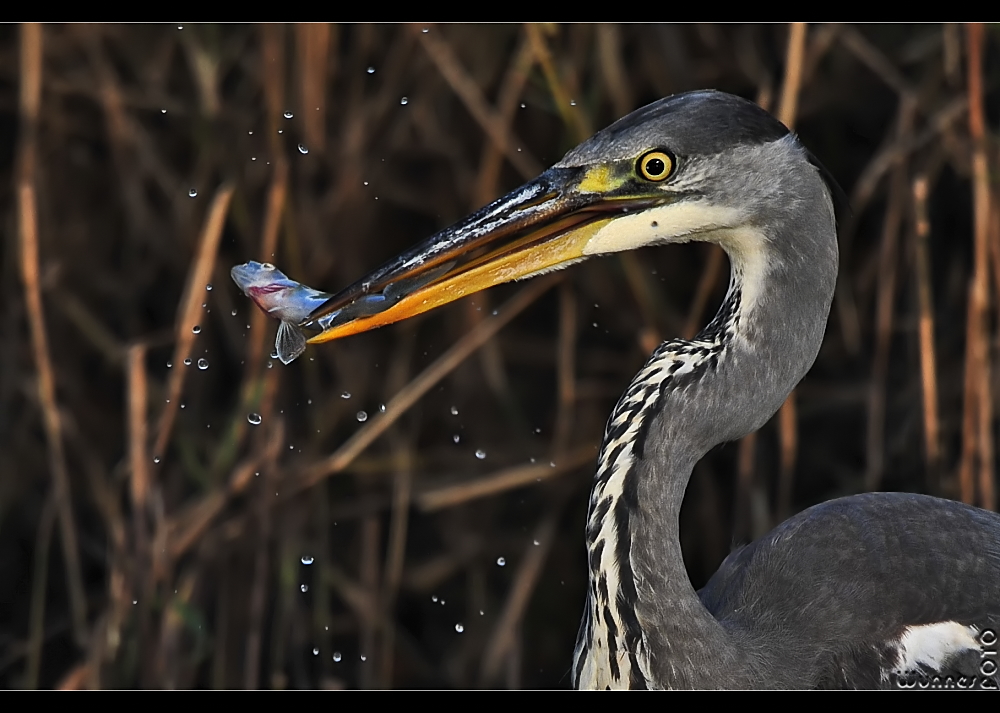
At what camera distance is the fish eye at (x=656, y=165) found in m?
1.39

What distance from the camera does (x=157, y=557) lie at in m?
2.14

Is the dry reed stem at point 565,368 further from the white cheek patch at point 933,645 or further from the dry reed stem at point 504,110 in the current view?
the white cheek patch at point 933,645

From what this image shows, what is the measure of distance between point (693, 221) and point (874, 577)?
1.57 ft

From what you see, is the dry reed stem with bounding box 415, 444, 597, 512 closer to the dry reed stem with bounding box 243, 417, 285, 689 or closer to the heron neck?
the dry reed stem with bounding box 243, 417, 285, 689

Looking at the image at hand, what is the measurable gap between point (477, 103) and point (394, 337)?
19.5 inches

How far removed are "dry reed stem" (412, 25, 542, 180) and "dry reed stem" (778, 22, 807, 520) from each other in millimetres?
470

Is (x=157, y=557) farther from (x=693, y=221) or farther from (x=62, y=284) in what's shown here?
(x=693, y=221)

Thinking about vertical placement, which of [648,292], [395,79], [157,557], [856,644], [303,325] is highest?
[395,79]

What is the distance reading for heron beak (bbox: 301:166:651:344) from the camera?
1.40 m

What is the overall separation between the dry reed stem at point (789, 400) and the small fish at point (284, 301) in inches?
38.2

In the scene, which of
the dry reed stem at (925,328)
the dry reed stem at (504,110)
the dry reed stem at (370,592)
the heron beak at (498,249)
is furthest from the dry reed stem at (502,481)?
the heron beak at (498,249)

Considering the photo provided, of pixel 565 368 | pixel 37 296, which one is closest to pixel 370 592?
pixel 565 368

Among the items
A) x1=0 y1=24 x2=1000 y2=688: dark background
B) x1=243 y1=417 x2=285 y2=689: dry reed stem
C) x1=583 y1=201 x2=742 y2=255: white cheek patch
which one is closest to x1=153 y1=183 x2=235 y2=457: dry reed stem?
x1=0 y1=24 x2=1000 y2=688: dark background
